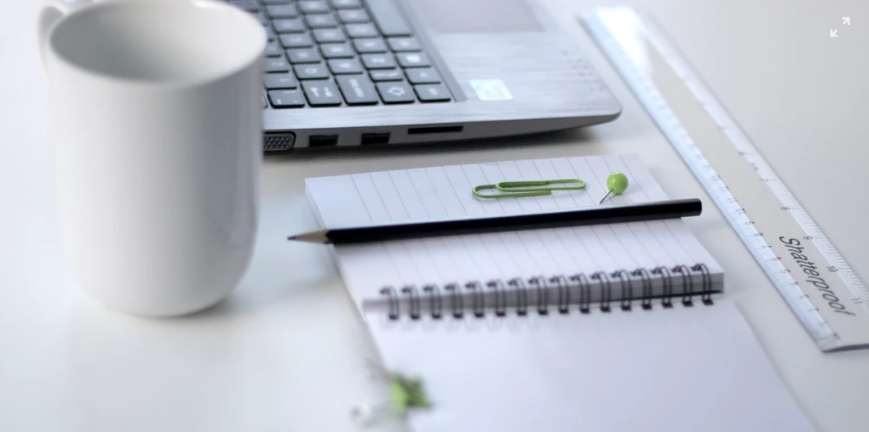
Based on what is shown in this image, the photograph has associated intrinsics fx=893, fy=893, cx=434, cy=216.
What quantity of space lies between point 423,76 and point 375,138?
9 centimetres

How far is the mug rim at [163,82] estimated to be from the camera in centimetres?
42

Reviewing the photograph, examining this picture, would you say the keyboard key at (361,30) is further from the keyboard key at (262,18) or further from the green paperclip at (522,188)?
the green paperclip at (522,188)

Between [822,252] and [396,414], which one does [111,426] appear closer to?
[396,414]

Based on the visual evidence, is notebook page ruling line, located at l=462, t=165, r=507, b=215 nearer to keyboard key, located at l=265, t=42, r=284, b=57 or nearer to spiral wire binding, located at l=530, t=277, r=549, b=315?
spiral wire binding, located at l=530, t=277, r=549, b=315

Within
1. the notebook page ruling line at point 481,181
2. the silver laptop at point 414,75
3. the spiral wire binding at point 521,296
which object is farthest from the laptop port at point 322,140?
the spiral wire binding at point 521,296

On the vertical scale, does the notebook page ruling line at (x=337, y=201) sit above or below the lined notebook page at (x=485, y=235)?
above

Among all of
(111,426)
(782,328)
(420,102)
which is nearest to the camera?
(111,426)

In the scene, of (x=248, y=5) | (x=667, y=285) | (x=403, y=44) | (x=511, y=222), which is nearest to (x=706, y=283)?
(x=667, y=285)

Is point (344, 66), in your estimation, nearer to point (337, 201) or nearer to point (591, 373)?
point (337, 201)

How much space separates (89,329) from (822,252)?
50 centimetres

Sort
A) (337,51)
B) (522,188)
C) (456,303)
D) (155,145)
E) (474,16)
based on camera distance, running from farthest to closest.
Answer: (474,16) < (337,51) < (522,188) < (456,303) < (155,145)

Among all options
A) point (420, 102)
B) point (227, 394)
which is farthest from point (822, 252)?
point (227, 394)

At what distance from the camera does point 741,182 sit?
0.72 meters

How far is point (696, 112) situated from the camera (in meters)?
0.81
